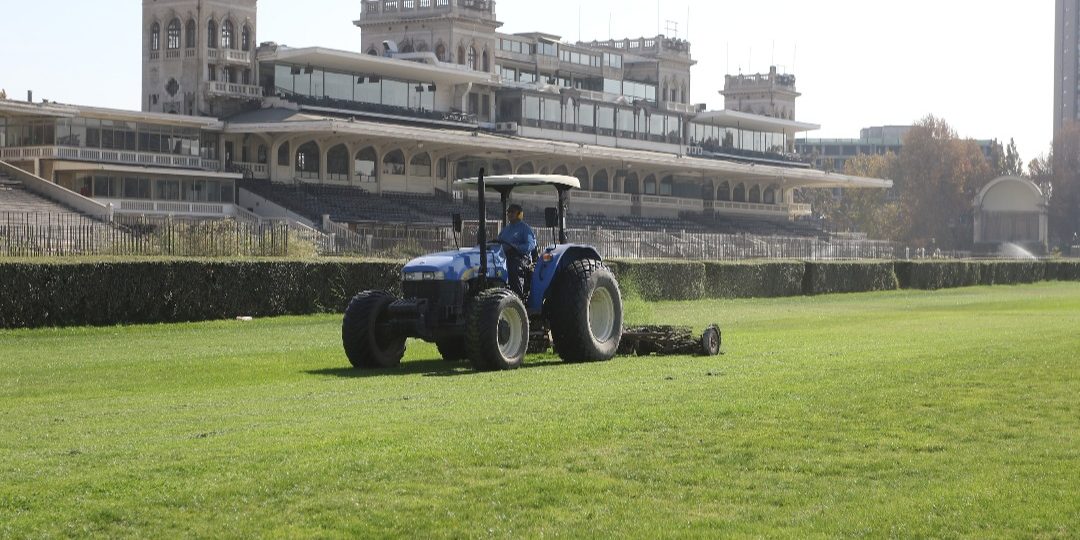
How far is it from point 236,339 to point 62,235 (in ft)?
36.8

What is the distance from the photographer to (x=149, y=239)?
123 feet

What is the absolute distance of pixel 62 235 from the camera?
36438mm

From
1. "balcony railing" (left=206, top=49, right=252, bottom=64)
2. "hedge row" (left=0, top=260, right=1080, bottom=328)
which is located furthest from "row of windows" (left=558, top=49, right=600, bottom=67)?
"hedge row" (left=0, top=260, right=1080, bottom=328)

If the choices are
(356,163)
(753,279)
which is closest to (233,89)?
(356,163)

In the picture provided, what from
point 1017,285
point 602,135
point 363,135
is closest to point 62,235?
point 363,135

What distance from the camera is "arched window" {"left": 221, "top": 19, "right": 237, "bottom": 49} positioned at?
7906cm

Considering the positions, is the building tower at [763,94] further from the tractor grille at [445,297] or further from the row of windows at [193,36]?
the tractor grille at [445,297]

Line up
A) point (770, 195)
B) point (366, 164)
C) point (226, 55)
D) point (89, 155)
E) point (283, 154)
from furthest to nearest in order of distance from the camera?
point (770, 195) < point (366, 164) < point (226, 55) < point (283, 154) < point (89, 155)

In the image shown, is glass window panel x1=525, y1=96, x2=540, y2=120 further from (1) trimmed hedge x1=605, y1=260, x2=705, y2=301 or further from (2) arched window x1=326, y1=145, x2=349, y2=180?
(1) trimmed hedge x1=605, y1=260, x2=705, y2=301

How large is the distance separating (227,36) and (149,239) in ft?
145

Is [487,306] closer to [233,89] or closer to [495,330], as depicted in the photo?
[495,330]

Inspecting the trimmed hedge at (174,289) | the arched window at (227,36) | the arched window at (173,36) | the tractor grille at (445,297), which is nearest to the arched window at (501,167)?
the arched window at (227,36)

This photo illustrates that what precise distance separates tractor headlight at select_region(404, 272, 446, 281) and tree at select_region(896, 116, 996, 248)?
114 m

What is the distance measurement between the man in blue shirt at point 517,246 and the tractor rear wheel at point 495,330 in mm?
860
